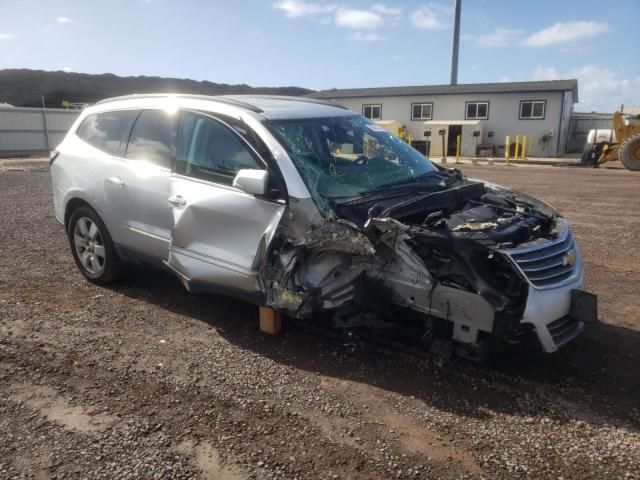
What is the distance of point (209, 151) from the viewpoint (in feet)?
13.3

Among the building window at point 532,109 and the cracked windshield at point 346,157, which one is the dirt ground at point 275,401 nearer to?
the cracked windshield at point 346,157

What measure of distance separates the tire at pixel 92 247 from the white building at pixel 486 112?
2593 cm

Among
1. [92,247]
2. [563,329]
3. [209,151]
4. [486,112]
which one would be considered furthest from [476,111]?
[563,329]

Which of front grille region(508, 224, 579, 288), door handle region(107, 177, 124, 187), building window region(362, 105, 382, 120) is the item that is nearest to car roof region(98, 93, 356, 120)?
door handle region(107, 177, 124, 187)

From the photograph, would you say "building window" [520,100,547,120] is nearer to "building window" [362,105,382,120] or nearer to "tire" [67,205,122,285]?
"building window" [362,105,382,120]

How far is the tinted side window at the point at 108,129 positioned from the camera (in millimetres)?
4770

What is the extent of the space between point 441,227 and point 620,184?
43.1ft

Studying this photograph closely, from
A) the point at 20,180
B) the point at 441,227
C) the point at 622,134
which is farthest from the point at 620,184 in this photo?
the point at 20,180

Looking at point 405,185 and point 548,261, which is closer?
point 548,261

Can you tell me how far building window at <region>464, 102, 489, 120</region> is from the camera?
29.7 meters

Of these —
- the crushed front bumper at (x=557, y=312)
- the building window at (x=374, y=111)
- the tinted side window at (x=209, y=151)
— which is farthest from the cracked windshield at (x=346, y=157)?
the building window at (x=374, y=111)

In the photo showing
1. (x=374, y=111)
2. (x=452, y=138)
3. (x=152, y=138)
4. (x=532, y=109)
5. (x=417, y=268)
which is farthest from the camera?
(x=374, y=111)

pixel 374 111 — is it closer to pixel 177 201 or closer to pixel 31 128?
pixel 31 128

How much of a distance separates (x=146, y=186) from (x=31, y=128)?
82.6 ft
